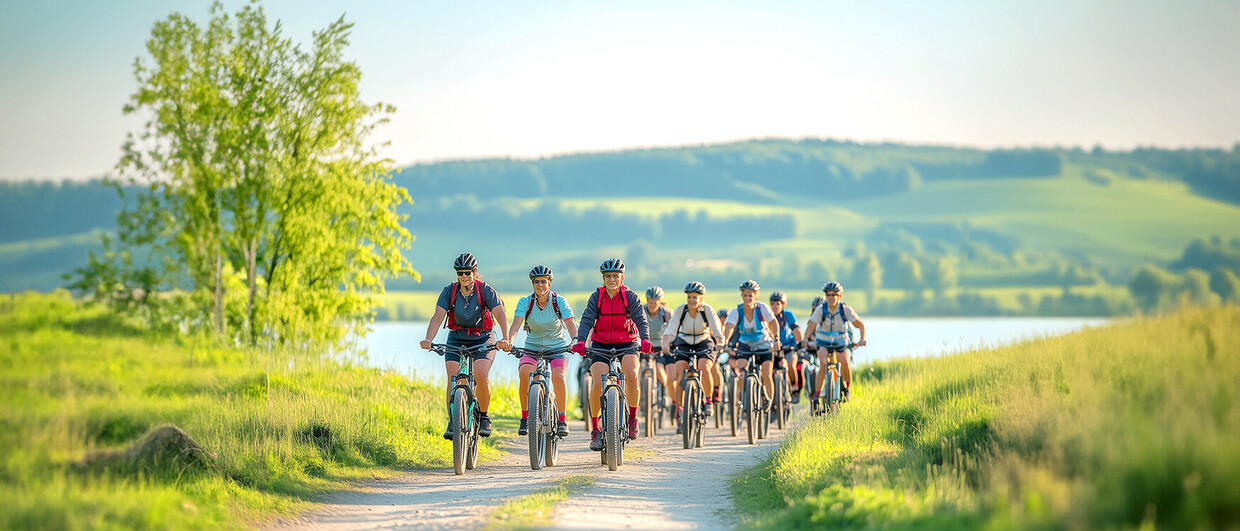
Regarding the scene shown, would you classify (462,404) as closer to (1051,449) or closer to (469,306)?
(469,306)

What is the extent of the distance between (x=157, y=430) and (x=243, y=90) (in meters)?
15.1

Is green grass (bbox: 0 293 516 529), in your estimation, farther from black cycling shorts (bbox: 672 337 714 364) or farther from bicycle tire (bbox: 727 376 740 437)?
bicycle tire (bbox: 727 376 740 437)

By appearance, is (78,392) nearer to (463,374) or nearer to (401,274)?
(463,374)

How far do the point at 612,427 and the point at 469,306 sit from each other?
224cm

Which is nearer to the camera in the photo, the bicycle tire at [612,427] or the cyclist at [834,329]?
the bicycle tire at [612,427]

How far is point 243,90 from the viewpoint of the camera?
77.3 ft

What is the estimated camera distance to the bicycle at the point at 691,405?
15391mm

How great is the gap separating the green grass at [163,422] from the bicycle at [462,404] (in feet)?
3.44

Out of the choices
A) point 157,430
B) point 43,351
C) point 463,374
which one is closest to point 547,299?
point 463,374

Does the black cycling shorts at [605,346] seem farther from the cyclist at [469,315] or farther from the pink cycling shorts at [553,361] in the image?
the cyclist at [469,315]

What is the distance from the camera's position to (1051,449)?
8.52 metres

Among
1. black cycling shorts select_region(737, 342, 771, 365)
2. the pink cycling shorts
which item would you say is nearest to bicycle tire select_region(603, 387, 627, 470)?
the pink cycling shorts

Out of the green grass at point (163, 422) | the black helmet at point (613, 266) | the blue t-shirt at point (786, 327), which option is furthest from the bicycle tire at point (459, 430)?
the blue t-shirt at point (786, 327)

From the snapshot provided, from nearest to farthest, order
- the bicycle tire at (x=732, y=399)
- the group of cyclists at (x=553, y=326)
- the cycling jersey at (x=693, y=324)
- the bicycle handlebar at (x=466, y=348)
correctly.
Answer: the group of cyclists at (x=553, y=326), the bicycle handlebar at (x=466, y=348), the cycling jersey at (x=693, y=324), the bicycle tire at (x=732, y=399)
